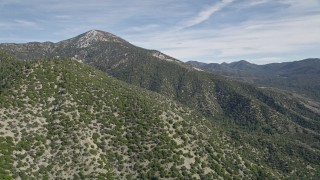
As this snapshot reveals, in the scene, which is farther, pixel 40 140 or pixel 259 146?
pixel 259 146

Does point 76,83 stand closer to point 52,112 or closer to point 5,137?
point 52,112

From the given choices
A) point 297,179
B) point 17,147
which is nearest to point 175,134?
point 17,147

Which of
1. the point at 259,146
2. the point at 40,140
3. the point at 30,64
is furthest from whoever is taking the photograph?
the point at 259,146

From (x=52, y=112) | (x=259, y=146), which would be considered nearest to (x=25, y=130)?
(x=52, y=112)

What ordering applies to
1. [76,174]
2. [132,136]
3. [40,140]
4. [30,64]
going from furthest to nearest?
[30,64], [132,136], [40,140], [76,174]

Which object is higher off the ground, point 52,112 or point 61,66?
point 61,66

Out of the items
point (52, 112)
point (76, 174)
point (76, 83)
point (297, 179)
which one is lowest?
point (297, 179)

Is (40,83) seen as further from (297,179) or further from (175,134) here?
(297,179)
